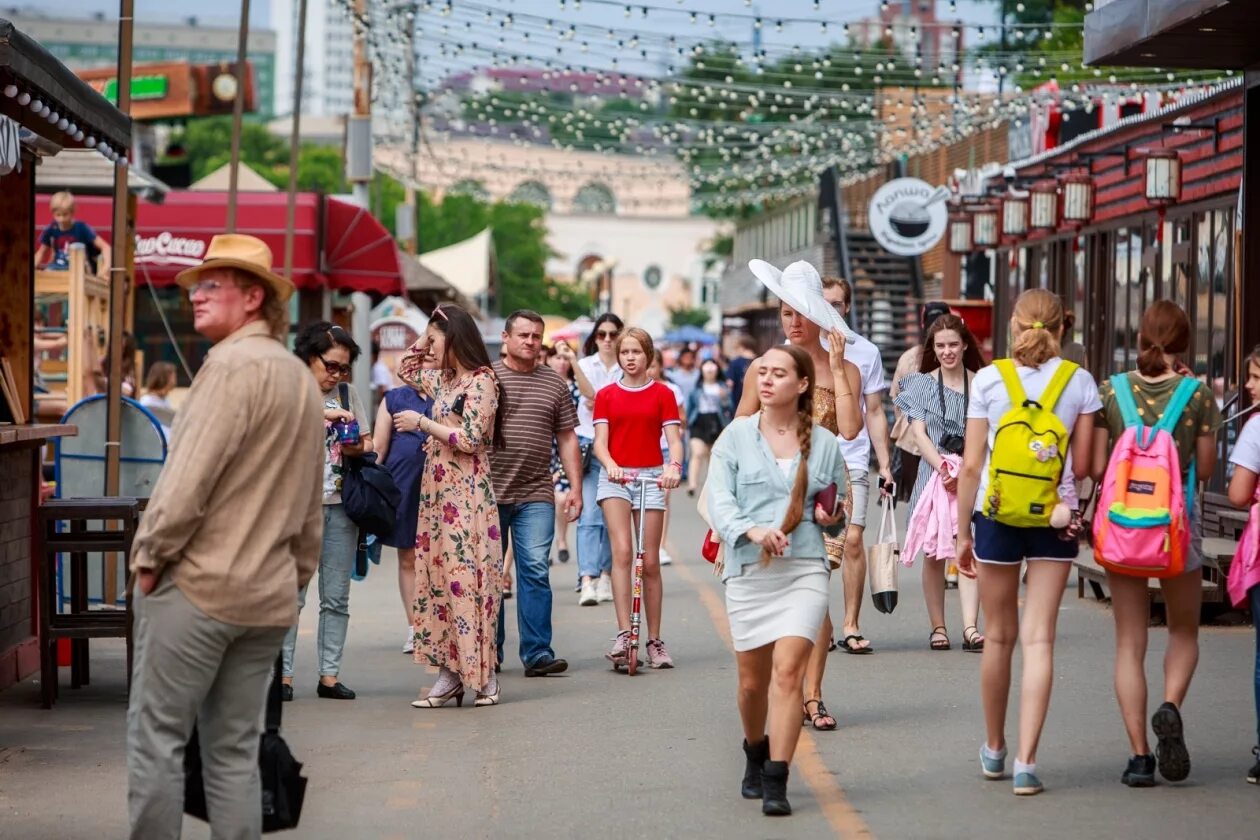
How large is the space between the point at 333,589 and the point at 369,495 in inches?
19.7

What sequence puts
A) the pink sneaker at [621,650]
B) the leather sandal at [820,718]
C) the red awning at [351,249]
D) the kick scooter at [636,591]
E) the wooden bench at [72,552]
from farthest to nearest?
the red awning at [351,249], the pink sneaker at [621,650], the kick scooter at [636,591], the wooden bench at [72,552], the leather sandal at [820,718]

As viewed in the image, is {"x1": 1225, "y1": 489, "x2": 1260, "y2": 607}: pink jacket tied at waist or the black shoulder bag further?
the black shoulder bag

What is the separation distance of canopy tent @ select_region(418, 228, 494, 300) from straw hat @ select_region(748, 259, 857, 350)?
45.3m

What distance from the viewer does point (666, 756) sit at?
7973 mm

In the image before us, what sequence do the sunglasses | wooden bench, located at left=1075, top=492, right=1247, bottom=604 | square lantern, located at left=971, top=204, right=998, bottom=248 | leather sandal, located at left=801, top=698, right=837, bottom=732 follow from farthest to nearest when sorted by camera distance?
1. square lantern, located at left=971, top=204, right=998, bottom=248
2. wooden bench, located at left=1075, top=492, right=1247, bottom=604
3. the sunglasses
4. leather sandal, located at left=801, top=698, right=837, bottom=732

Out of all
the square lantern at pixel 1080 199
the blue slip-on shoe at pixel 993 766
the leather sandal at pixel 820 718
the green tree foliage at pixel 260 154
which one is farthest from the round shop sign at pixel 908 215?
the green tree foliage at pixel 260 154

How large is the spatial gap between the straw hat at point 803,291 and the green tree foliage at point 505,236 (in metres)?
76.1

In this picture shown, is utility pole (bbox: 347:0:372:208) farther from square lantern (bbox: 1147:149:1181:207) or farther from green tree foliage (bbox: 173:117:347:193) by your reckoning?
green tree foliage (bbox: 173:117:347:193)

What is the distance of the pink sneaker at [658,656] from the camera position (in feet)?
34.4

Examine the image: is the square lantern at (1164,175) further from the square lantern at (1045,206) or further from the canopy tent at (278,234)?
the canopy tent at (278,234)

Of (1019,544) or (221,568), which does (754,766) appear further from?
(221,568)

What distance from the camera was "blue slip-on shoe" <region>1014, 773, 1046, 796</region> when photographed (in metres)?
7.13

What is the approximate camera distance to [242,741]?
538 cm

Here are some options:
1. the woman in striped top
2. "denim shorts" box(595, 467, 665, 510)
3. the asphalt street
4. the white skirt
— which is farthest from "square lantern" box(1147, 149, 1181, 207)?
the white skirt
